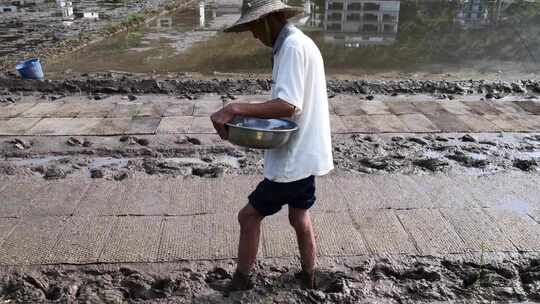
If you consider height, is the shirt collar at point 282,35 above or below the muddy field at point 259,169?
above

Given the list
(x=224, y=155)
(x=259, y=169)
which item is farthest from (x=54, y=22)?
(x=259, y=169)

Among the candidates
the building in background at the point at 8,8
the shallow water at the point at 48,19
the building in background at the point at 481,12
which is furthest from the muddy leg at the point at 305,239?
the building in background at the point at 8,8

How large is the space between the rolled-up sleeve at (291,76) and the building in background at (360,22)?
35.1ft

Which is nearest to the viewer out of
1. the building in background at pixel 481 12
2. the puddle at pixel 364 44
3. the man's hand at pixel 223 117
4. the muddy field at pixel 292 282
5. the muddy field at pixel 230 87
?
the man's hand at pixel 223 117

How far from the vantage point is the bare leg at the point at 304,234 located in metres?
2.66

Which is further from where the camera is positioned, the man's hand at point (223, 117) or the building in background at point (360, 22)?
the building in background at point (360, 22)

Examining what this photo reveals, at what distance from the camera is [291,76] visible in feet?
7.27

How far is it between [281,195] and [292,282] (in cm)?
75

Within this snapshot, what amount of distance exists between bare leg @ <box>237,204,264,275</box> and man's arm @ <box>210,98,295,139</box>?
51 cm

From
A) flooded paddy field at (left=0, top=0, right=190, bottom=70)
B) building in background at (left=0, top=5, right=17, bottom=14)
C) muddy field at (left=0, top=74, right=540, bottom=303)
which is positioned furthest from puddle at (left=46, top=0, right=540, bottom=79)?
building in background at (left=0, top=5, right=17, bottom=14)

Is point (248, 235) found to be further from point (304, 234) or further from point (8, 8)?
point (8, 8)

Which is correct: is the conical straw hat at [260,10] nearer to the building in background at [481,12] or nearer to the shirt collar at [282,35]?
the shirt collar at [282,35]

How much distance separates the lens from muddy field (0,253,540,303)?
2863 mm

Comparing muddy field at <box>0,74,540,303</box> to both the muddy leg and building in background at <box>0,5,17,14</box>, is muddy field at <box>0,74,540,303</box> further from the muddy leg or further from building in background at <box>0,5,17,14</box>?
building in background at <box>0,5,17,14</box>
